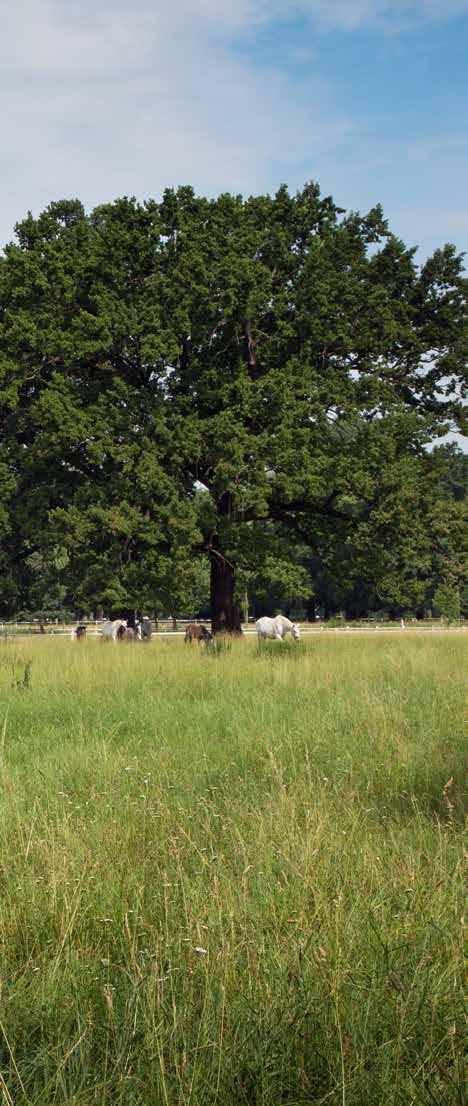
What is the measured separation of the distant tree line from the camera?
940 inches

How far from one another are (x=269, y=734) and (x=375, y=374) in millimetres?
19802

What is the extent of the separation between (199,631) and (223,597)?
4.30 m

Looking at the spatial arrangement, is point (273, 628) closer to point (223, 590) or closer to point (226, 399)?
point (223, 590)

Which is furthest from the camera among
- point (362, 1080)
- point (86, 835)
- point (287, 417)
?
point (287, 417)

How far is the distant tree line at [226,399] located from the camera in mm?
23875

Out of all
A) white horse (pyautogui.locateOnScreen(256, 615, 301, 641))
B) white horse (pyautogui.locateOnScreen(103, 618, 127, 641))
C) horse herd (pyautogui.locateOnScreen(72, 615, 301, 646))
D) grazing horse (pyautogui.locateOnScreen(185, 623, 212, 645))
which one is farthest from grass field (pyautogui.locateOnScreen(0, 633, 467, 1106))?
white horse (pyautogui.locateOnScreen(103, 618, 127, 641))

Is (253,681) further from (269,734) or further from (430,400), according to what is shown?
(430,400)

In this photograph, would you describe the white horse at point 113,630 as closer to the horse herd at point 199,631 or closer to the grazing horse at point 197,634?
the horse herd at point 199,631

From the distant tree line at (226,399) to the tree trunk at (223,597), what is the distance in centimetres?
5

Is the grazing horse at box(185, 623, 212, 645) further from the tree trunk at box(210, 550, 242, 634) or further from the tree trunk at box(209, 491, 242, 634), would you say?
the tree trunk at box(210, 550, 242, 634)

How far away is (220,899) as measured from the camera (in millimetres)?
3436

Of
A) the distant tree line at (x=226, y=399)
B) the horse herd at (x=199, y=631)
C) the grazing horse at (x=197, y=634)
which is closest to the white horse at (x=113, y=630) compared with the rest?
the horse herd at (x=199, y=631)

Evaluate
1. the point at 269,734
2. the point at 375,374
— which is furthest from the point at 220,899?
the point at 375,374

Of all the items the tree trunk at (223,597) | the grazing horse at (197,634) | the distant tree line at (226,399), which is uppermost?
the distant tree line at (226,399)
